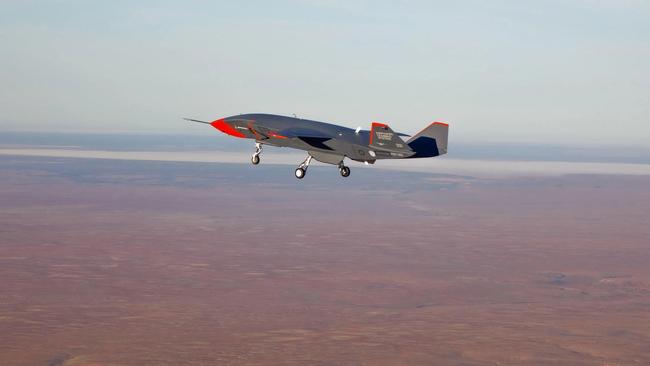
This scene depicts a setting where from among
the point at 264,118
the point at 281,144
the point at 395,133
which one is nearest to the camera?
the point at 395,133

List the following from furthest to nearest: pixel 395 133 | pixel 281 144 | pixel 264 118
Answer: pixel 264 118, pixel 281 144, pixel 395 133

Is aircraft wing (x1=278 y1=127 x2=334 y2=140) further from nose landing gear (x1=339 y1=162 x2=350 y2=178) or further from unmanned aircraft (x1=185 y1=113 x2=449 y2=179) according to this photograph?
nose landing gear (x1=339 y1=162 x2=350 y2=178)

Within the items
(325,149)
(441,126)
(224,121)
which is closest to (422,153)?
(441,126)

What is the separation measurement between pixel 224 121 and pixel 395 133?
16.3 m

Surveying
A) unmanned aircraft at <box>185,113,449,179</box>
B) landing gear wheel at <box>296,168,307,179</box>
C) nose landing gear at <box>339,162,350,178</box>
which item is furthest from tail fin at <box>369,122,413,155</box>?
landing gear wheel at <box>296,168,307,179</box>

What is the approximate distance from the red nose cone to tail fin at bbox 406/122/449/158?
554 inches

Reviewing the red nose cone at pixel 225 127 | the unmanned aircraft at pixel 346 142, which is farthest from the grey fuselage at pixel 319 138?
the red nose cone at pixel 225 127

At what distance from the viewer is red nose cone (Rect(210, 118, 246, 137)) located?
6606cm

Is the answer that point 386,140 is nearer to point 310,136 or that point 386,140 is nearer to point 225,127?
point 310,136

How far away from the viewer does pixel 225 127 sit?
66625mm

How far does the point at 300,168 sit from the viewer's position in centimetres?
5828

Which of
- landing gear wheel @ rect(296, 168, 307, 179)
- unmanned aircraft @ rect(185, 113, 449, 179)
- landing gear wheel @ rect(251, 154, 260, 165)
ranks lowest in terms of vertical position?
landing gear wheel @ rect(296, 168, 307, 179)

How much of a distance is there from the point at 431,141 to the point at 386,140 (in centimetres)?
390

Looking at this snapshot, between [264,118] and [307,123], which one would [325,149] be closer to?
[307,123]
